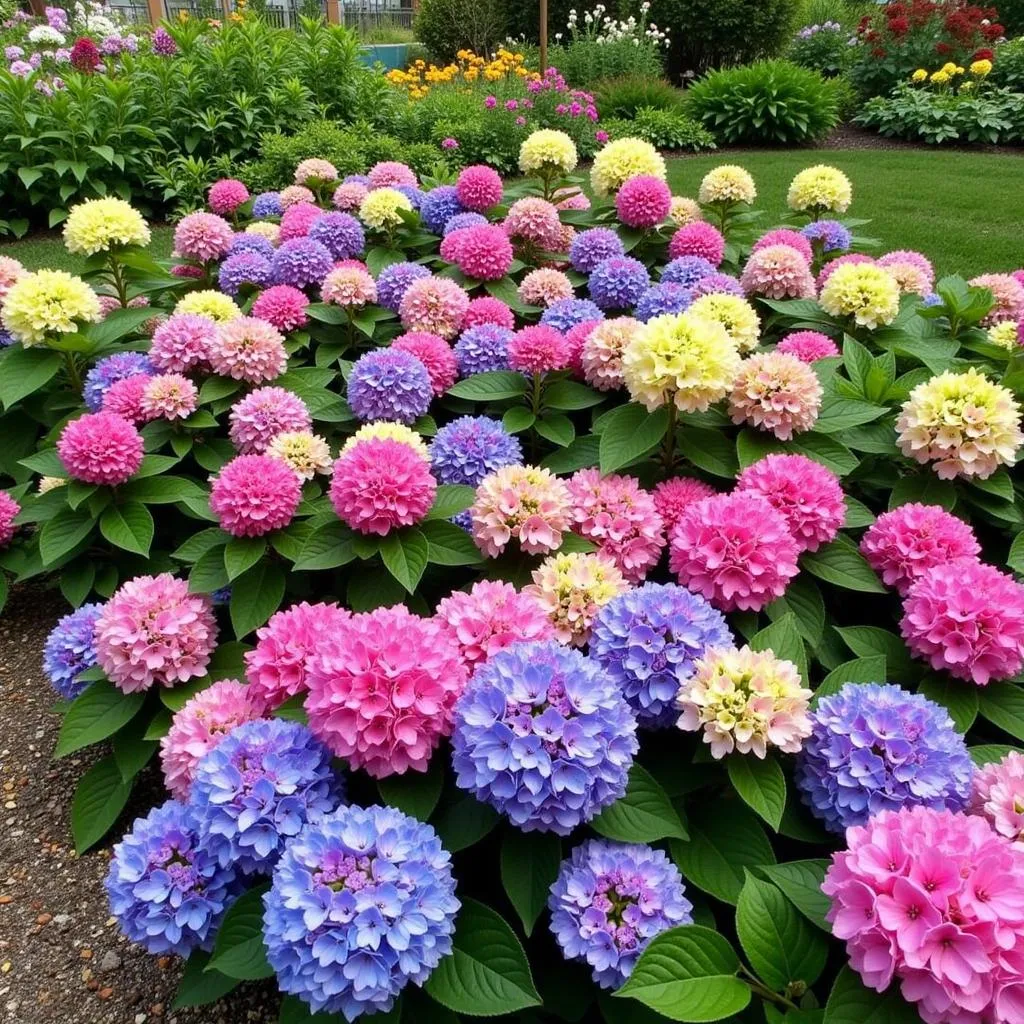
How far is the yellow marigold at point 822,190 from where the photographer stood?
3.69 m

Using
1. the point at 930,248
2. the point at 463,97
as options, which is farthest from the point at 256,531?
the point at 463,97

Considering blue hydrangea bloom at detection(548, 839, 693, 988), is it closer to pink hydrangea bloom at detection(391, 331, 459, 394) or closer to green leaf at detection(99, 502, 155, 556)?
green leaf at detection(99, 502, 155, 556)

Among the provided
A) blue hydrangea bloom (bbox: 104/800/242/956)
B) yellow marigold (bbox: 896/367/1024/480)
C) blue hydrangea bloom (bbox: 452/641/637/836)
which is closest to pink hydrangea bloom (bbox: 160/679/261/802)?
blue hydrangea bloom (bbox: 104/800/242/956)

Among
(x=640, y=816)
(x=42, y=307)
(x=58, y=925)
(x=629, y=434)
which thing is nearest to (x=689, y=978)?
(x=640, y=816)

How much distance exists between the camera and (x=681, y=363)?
6.52 ft

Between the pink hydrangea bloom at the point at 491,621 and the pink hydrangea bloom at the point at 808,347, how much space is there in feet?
4.76

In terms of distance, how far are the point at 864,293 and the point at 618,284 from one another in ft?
2.73

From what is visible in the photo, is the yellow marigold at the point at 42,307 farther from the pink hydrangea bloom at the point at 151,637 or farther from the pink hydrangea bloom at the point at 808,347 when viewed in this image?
the pink hydrangea bloom at the point at 808,347

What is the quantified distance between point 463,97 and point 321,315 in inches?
349

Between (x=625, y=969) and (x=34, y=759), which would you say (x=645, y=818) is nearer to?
(x=625, y=969)

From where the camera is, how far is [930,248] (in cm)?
703

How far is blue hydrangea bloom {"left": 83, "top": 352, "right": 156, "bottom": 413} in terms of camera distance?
279cm

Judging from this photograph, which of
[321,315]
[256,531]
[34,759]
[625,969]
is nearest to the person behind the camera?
[625,969]

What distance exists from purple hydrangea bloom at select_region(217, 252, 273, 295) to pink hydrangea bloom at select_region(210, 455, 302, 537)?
154cm
